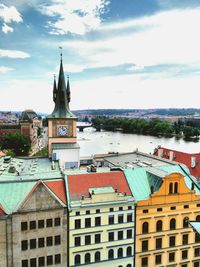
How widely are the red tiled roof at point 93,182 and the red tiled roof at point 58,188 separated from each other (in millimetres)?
846

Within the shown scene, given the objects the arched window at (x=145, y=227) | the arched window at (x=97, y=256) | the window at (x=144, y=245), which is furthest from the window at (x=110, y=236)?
the window at (x=144, y=245)

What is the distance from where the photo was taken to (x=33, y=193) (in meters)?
33.1

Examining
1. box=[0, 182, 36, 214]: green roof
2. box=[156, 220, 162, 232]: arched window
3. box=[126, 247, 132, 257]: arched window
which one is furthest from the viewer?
box=[156, 220, 162, 232]: arched window

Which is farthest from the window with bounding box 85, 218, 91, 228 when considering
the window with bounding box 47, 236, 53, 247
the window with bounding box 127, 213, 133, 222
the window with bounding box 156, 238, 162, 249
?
the window with bounding box 156, 238, 162, 249

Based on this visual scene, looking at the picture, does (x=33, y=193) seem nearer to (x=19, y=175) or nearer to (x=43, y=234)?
(x=43, y=234)

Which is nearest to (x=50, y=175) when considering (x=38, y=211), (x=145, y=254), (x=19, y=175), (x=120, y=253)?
(x=19, y=175)

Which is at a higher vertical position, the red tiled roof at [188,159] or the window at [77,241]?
the red tiled roof at [188,159]

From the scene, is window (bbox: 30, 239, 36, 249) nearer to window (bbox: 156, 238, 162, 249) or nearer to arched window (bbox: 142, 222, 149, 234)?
arched window (bbox: 142, 222, 149, 234)

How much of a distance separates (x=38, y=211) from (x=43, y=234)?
271 cm

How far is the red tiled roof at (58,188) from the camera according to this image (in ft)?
114

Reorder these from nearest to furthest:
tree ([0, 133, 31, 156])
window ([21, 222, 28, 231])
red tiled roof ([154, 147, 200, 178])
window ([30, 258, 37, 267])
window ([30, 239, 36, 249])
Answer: window ([21, 222, 28, 231]) < window ([30, 239, 36, 249]) < window ([30, 258, 37, 267]) < red tiled roof ([154, 147, 200, 178]) < tree ([0, 133, 31, 156])

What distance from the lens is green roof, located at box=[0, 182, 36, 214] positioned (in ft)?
108

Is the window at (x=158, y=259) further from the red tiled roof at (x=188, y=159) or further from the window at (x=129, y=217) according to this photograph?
the red tiled roof at (x=188, y=159)

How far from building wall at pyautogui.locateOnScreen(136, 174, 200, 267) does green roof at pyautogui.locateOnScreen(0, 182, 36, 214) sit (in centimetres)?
1374
